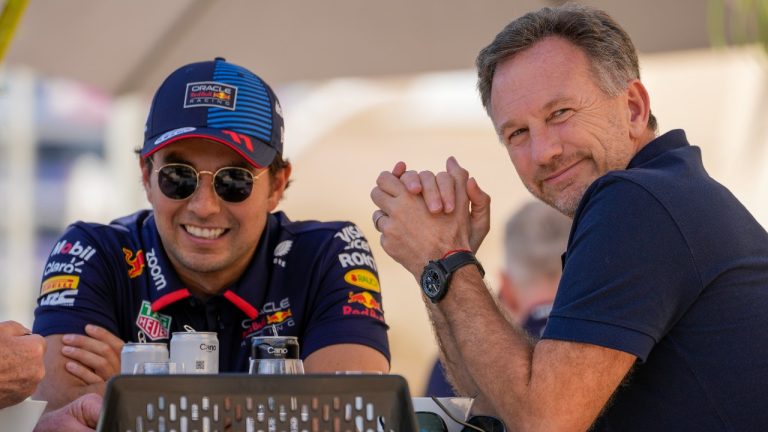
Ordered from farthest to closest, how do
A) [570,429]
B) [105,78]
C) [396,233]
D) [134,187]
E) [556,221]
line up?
[134,187], [556,221], [105,78], [396,233], [570,429]

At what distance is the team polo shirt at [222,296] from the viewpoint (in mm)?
2535

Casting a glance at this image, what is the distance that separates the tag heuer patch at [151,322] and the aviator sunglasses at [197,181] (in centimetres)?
30

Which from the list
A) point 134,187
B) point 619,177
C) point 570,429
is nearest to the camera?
point 570,429

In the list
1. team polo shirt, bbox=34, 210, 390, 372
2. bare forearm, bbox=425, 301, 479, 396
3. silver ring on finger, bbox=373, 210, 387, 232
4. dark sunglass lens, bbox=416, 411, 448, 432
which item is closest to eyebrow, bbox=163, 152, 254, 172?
team polo shirt, bbox=34, 210, 390, 372

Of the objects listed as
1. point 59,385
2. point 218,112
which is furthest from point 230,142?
point 59,385

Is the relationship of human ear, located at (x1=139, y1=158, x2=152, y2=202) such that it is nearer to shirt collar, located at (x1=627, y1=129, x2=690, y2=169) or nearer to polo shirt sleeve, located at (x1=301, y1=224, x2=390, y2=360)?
polo shirt sleeve, located at (x1=301, y1=224, x2=390, y2=360)

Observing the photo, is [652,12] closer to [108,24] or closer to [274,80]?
[274,80]

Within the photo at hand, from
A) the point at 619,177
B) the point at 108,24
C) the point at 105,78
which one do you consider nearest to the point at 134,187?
the point at 105,78

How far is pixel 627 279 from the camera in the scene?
1.73m

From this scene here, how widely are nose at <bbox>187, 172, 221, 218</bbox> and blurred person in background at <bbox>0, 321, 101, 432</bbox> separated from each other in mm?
758

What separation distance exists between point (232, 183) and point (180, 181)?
0.13m

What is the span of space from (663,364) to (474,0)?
2.36m

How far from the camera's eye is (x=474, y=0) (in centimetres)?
388

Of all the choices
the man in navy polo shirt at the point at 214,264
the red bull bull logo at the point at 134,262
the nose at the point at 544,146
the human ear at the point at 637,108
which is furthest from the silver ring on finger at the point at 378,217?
the red bull bull logo at the point at 134,262
